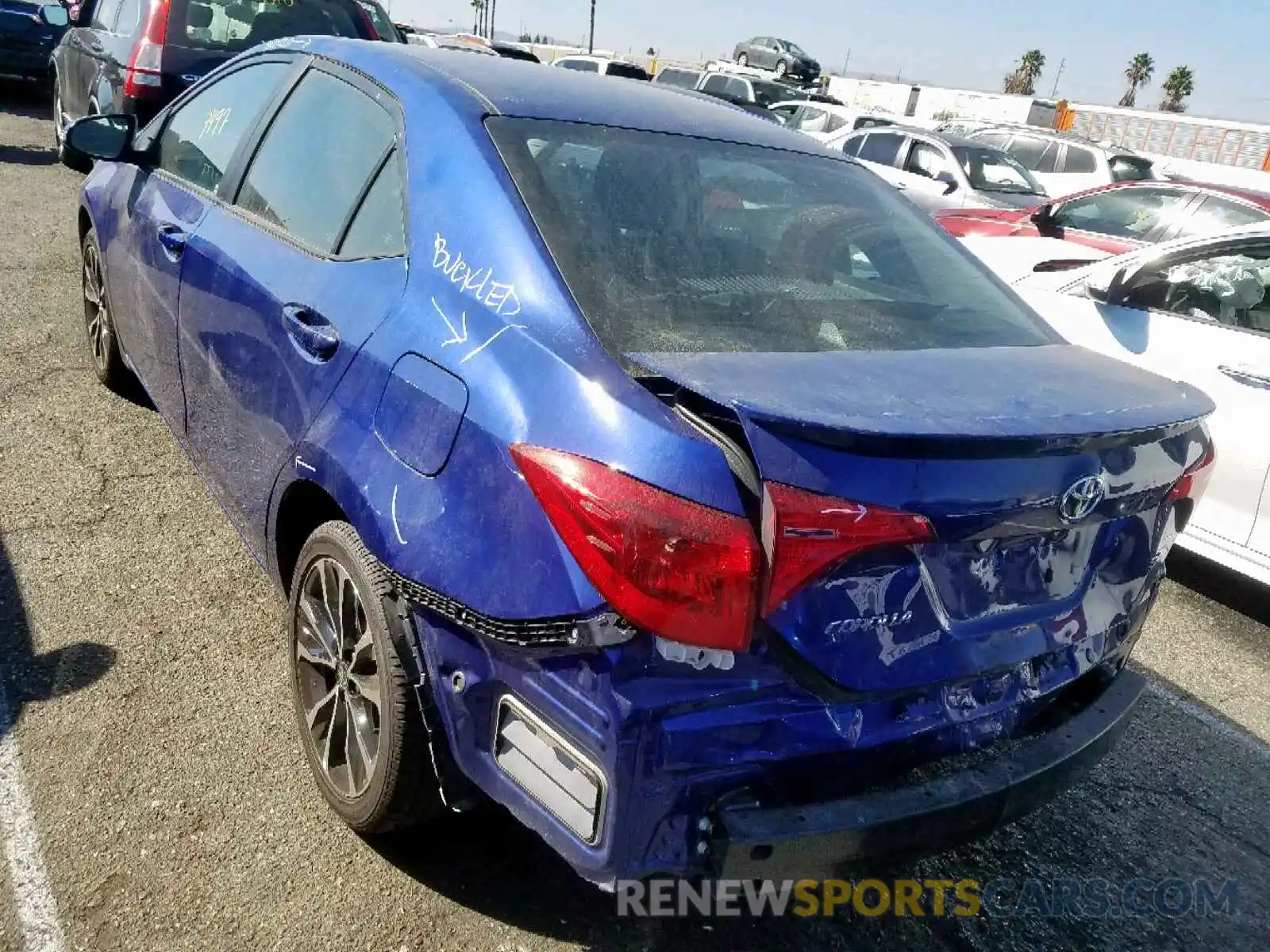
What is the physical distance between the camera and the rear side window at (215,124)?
3.21 m

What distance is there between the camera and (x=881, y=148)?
39.5 ft

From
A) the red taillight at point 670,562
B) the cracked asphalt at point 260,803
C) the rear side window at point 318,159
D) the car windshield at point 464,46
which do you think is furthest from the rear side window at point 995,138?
the red taillight at point 670,562

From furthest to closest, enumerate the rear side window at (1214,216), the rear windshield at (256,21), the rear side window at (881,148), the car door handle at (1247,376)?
the rear side window at (881,148) → the rear side window at (1214,216) → the rear windshield at (256,21) → the car door handle at (1247,376)

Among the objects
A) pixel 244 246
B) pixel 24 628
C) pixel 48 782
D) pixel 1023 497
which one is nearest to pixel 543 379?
pixel 1023 497

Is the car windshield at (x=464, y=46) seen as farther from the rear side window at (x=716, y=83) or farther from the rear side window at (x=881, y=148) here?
the rear side window at (x=881, y=148)

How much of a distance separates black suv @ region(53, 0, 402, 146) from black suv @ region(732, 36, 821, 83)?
85.4ft

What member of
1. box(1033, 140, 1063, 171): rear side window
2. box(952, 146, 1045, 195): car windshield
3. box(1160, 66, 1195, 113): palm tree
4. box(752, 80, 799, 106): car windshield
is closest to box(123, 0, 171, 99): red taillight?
box(952, 146, 1045, 195): car windshield

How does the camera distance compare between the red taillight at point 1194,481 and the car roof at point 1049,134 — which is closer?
the red taillight at point 1194,481

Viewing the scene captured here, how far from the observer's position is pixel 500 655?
183cm

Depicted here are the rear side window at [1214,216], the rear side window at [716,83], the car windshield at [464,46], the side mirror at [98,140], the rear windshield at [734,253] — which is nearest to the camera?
the rear windshield at [734,253]

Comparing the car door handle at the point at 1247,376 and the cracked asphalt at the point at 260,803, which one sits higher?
the car door handle at the point at 1247,376

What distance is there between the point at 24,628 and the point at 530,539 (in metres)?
2.13

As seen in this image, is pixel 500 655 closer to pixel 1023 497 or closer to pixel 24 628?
pixel 1023 497

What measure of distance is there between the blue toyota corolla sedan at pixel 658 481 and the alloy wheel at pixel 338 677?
0.04ft
